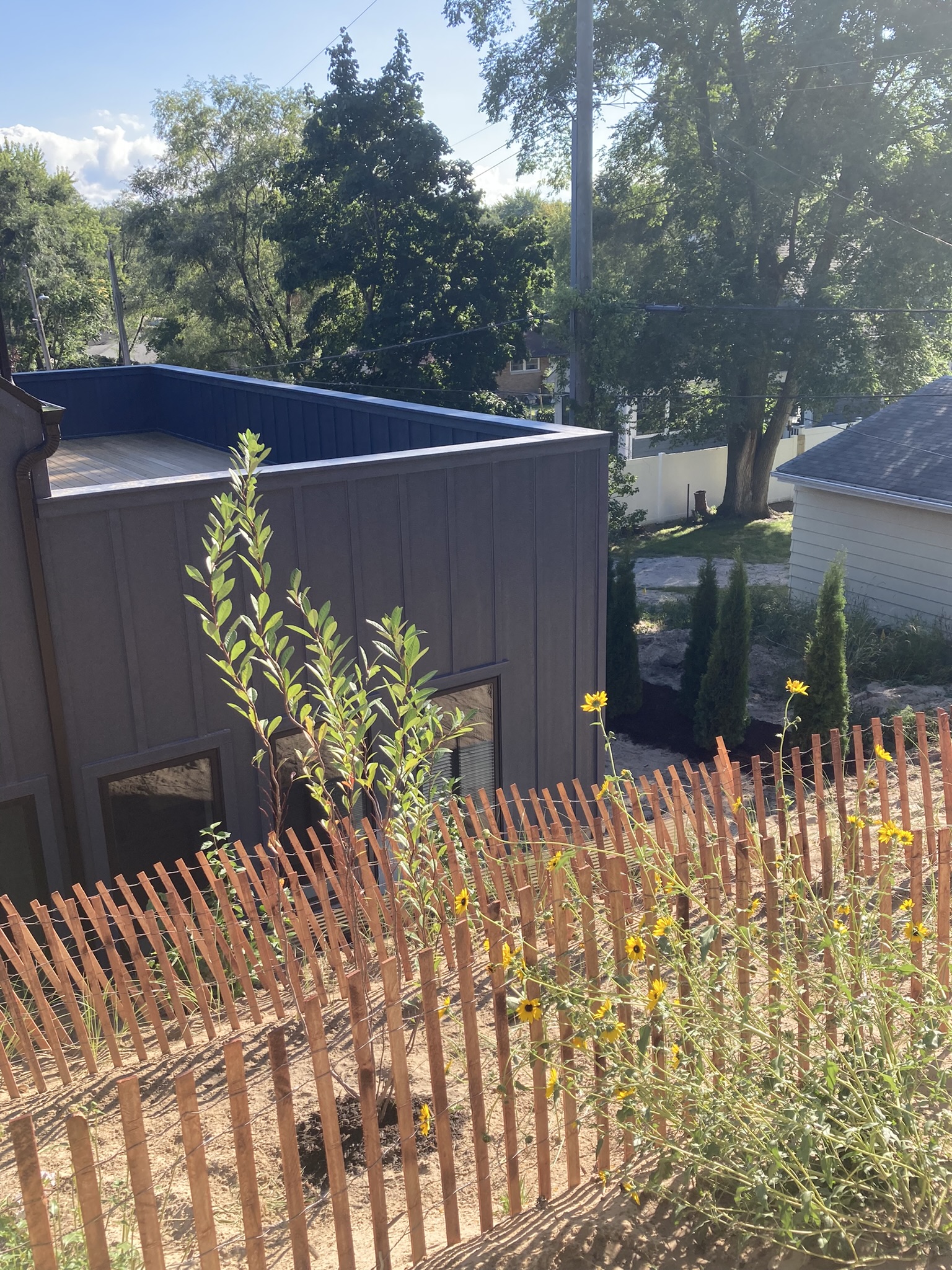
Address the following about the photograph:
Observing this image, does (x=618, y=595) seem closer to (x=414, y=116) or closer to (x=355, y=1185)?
(x=355, y=1185)

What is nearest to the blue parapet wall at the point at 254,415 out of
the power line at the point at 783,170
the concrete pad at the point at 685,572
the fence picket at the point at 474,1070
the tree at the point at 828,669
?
the tree at the point at 828,669

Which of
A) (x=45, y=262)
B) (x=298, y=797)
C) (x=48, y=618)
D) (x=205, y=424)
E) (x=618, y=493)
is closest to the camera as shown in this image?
(x=48, y=618)

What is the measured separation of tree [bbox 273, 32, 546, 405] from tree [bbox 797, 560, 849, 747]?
44.7 ft

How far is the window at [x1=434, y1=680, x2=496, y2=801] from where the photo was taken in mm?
7566

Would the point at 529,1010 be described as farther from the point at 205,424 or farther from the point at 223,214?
the point at 223,214

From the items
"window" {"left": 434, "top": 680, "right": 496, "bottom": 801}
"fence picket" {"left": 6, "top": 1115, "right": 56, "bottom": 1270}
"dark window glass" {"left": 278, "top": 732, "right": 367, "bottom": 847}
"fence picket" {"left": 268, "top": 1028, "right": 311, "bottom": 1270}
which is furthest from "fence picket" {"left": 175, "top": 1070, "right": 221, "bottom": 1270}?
"window" {"left": 434, "top": 680, "right": 496, "bottom": 801}

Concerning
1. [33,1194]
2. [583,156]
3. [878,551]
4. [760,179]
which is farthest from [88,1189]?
[760,179]

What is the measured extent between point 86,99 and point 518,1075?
7438 cm

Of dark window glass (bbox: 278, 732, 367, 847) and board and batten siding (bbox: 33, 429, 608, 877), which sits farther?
dark window glass (bbox: 278, 732, 367, 847)

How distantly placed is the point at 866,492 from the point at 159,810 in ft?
42.8

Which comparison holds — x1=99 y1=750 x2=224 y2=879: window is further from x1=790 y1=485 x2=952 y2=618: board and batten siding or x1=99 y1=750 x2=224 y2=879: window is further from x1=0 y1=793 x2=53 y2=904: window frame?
x1=790 y1=485 x2=952 y2=618: board and batten siding

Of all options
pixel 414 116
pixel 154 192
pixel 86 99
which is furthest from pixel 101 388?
pixel 86 99

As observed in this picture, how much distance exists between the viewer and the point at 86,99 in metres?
64.2

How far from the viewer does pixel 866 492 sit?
16.0 metres
